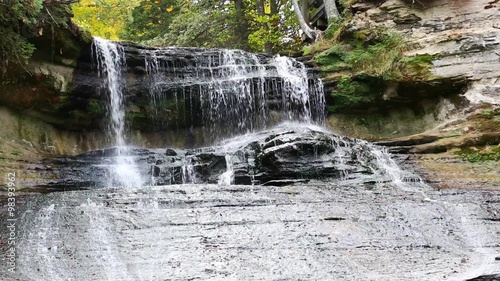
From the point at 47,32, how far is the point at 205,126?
14.6 ft

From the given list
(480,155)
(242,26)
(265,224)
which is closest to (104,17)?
(242,26)

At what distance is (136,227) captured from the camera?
4.79 metres

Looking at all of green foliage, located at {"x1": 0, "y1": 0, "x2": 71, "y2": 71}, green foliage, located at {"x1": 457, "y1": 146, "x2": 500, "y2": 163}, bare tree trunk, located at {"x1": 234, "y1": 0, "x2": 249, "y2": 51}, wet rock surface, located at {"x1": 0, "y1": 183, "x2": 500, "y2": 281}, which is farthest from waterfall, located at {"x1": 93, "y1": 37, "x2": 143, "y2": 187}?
bare tree trunk, located at {"x1": 234, "y1": 0, "x2": 249, "y2": 51}

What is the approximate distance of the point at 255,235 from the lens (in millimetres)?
4691

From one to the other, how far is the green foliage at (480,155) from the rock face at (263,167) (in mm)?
1566

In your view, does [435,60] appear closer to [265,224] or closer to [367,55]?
[367,55]

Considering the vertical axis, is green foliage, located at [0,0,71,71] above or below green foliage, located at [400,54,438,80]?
above

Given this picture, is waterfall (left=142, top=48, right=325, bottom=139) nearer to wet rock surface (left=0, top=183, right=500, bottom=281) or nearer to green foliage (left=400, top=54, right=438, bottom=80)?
green foliage (left=400, top=54, right=438, bottom=80)

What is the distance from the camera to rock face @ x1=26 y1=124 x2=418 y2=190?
777 centimetres

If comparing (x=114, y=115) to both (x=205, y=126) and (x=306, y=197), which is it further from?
(x=306, y=197)

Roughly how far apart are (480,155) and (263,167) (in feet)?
15.1

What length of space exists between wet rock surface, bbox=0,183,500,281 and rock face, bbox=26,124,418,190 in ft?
5.29

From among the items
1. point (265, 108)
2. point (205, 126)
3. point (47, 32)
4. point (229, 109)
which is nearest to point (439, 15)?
point (265, 108)

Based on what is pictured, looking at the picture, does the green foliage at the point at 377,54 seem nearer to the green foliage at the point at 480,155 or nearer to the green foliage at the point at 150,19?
the green foliage at the point at 480,155
